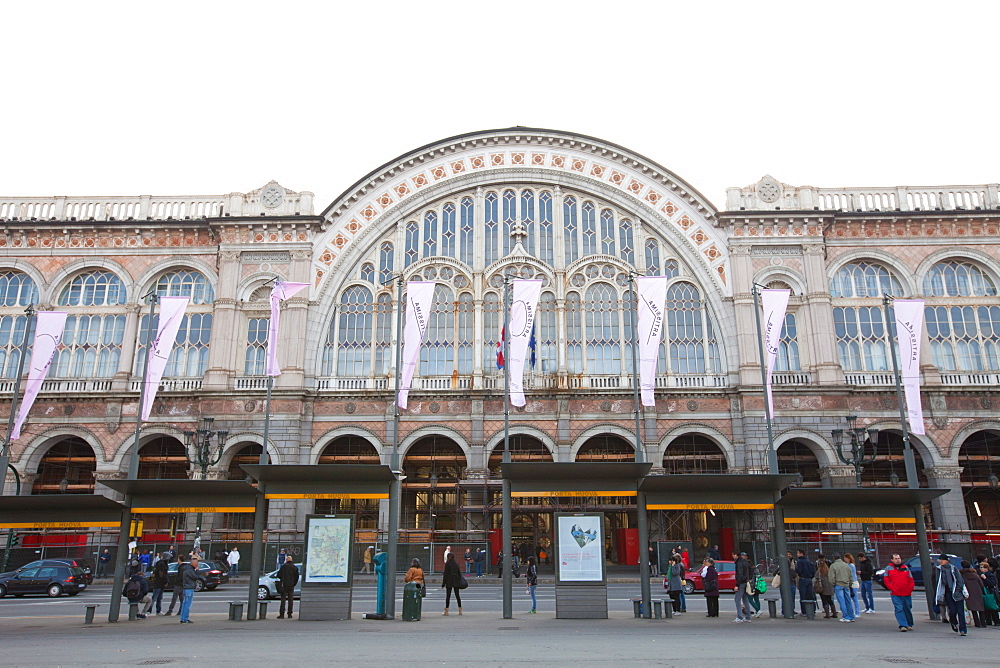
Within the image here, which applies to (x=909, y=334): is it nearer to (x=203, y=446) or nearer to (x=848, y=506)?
(x=848, y=506)

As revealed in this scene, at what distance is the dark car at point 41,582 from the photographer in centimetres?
3394

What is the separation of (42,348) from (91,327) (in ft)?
30.8

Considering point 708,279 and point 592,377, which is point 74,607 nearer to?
point 592,377

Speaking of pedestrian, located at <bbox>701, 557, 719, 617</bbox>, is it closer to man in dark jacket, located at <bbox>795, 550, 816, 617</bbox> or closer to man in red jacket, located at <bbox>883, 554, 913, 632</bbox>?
man in dark jacket, located at <bbox>795, 550, 816, 617</bbox>

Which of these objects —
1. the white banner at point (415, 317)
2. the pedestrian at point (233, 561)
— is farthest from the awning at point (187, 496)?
the pedestrian at point (233, 561)

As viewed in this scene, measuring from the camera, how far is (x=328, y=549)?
76.5ft

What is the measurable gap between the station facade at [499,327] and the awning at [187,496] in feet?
60.7

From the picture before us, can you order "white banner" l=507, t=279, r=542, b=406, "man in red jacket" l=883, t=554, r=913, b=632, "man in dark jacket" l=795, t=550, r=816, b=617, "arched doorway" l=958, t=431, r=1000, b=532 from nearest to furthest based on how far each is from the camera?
"man in red jacket" l=883, t=554, r=913, b=632 → "man in dark jacket" l=795, t=550, r=816, b=617 → "white banner" l=507, t=279, r=542, b=406 → "arched doorway" l=958, t=431, r=1000, b=532

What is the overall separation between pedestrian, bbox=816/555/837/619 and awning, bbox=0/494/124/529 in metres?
20.7

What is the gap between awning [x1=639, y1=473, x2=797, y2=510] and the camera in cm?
2322

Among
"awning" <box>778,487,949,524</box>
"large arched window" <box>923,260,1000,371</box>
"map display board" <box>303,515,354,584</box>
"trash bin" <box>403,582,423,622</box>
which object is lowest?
"trash bin" <box>403,582,423,622</box>

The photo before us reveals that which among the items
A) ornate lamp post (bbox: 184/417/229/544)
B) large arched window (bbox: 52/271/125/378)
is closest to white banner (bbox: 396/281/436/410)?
ornate lamp post (bbox: 184/417/229/544)

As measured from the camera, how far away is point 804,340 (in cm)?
4600

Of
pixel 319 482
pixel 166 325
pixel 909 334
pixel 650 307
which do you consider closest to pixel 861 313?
pixel 909 334
